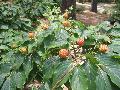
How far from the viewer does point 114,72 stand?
257 cm

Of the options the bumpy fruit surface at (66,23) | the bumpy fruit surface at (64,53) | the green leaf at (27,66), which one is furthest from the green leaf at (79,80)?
the bumpy fruit surface at (66,23)

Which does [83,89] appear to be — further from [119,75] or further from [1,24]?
[1,24]

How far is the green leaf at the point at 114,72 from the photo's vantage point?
99.0 inches

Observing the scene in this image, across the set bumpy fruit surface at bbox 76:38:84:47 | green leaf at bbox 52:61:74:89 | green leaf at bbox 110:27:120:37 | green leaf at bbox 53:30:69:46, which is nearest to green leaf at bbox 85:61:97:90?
green leaf at bbox 52:61:74:89

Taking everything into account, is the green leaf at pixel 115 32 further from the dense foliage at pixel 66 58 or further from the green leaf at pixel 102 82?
the green leaf at pixel 102 82

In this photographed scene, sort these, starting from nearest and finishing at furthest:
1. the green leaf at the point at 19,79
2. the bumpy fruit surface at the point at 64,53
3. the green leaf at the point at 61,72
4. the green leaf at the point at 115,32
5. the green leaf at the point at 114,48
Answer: the green leaf at the point at 61,72
the bumpy fruit surface at the point at 64,53
the green leaf at the point at 114,48
the green leaf at the point at 19,79
the green leaf at the point at 115,32

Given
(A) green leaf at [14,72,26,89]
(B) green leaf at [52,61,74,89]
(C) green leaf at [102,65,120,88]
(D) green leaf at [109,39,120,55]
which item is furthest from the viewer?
(A) green leaf at [14,72,26,89]

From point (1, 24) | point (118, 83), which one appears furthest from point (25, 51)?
point (1, 24)

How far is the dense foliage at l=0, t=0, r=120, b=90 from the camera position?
258 cm

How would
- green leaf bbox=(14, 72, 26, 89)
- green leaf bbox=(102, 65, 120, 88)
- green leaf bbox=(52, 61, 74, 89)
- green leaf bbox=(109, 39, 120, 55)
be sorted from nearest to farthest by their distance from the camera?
green leaf bbox=(102, 65, 120, 88) → green leaf bbox=(52, 61, 74, 89) → green leaf bbox=(109, 39, 120, 55) → green leaf bbox=(14, 72, 26, 89)

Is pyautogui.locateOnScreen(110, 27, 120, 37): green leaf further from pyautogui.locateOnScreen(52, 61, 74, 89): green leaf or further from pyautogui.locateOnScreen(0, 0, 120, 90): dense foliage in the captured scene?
pyautogui.locateOnScreen(52, 61, 74, 89): green leaf

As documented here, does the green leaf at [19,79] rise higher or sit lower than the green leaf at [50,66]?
lower

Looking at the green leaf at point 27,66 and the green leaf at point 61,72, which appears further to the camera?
the green leaf at point 27,66

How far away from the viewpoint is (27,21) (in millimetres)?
8008
